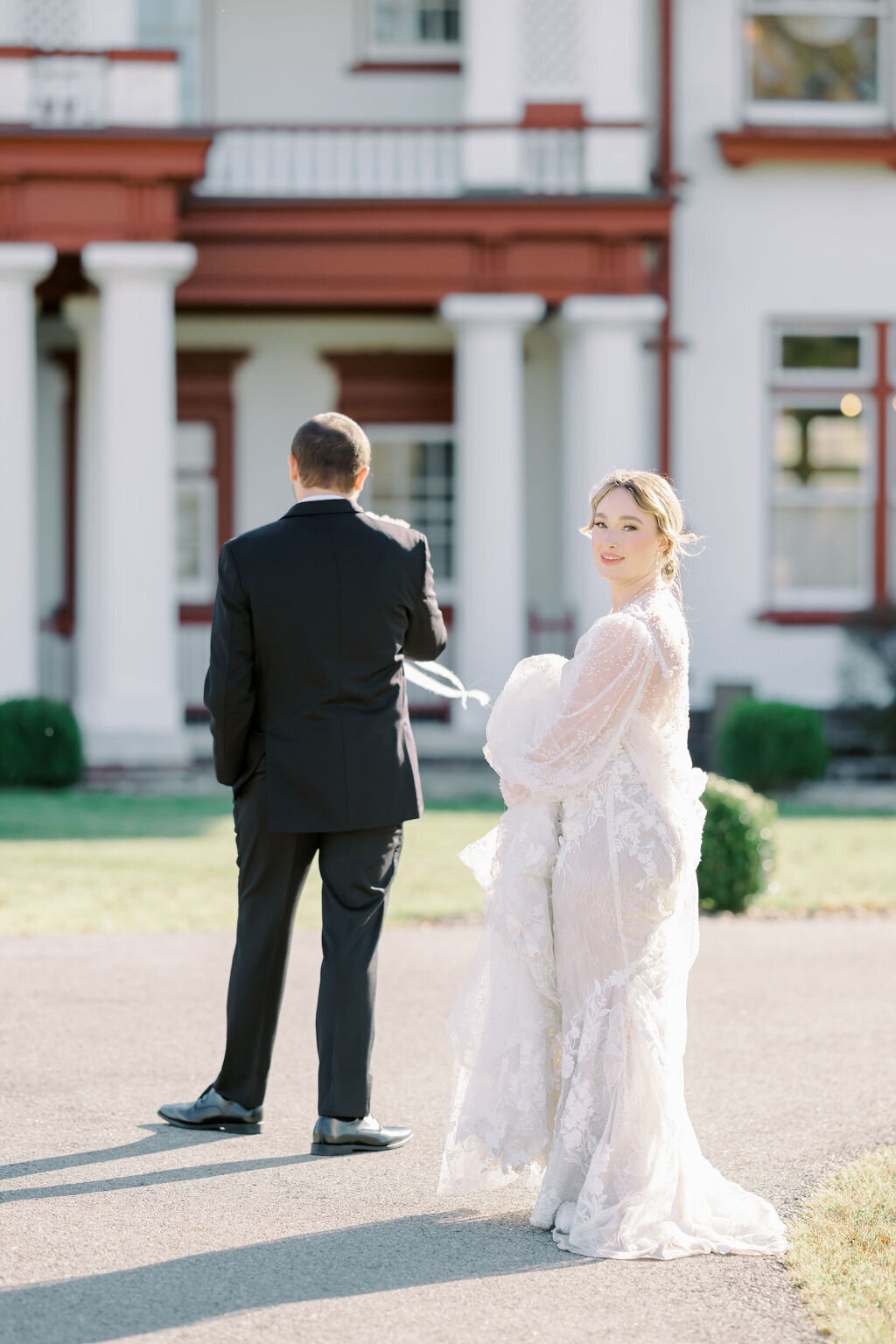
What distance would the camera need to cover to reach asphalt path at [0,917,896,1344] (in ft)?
12.1

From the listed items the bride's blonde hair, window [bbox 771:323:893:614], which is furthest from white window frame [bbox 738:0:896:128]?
the bride's blonde hair

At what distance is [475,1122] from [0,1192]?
46.8 inches

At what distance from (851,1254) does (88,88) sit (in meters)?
12.7

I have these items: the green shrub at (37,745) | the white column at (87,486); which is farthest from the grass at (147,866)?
the white column at (87,486)

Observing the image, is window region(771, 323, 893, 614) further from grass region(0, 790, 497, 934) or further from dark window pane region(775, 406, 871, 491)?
grass region(0, 790, 497, 934)

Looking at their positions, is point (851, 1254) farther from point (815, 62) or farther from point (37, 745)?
point (815, 62)

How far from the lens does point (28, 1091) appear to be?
5461 mm

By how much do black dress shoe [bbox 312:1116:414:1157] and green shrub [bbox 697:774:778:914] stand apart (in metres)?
4.24

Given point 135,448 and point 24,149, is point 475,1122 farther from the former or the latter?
point 24,149

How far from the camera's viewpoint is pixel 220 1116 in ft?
16.6

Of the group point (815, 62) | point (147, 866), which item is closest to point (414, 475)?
point (815, 62)

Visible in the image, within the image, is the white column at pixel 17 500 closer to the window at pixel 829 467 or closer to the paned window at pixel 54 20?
the paned window at pixel 54 20

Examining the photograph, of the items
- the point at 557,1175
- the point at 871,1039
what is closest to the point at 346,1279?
the point at 557,1175

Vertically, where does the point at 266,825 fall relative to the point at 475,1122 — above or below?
above
